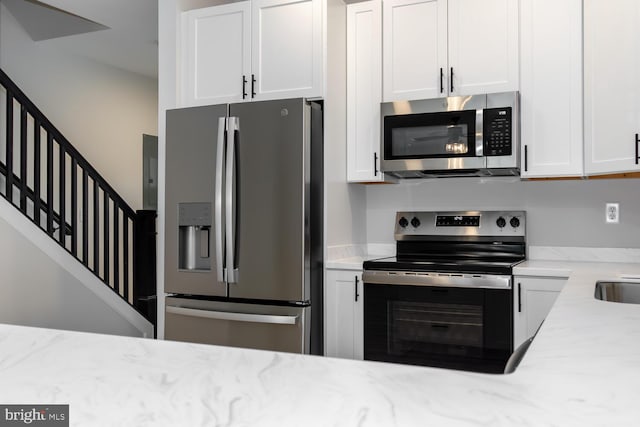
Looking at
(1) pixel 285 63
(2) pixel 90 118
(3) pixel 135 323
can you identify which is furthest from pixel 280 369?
(2) pixel 90 118

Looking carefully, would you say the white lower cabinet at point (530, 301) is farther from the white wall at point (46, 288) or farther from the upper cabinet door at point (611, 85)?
the white wall at point (46, 288)

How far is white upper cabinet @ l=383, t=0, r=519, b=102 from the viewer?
2.96 meters

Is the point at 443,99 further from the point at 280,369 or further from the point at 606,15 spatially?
the point at 280,369

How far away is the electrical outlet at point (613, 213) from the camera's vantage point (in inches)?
119

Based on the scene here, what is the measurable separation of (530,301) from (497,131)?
886mm

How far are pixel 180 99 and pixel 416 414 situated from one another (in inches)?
122

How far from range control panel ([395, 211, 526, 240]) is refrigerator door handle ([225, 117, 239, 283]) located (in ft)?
3.53

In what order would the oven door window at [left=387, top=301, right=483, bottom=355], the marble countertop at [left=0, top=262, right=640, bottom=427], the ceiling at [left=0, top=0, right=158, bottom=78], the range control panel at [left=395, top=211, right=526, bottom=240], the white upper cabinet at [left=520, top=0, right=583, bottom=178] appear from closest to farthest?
1. the marble countertop at [left=0, top=262, right=640, bottom=427]
2. the oven door window at [left=387, top=301, right=483, bottom=355]
3. the white upper cabinet at [left=520, top=0, right=583, bottom=178]
4. the range control panel at [left=395, top=211, right=526, bottom=240]
5. the ceiling at [left=0, top=0, right=158, bottom=78]

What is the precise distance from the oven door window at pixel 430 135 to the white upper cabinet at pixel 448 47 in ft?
0.52

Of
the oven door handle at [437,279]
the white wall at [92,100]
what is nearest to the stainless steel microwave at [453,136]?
the oven door handle at [437,279]

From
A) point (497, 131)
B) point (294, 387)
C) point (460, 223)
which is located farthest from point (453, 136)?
point (294, 387)

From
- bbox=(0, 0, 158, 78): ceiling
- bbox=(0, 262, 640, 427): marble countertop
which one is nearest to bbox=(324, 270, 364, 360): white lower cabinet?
bbox=(0, 262, 640, 427): marble countertop

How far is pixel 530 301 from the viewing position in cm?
262

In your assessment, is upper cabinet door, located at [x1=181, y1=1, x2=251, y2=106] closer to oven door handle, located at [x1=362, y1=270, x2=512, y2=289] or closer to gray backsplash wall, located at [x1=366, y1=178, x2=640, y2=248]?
gray backsplash wall, located at [x1=366, y1=178, x2=640, y2=248]
